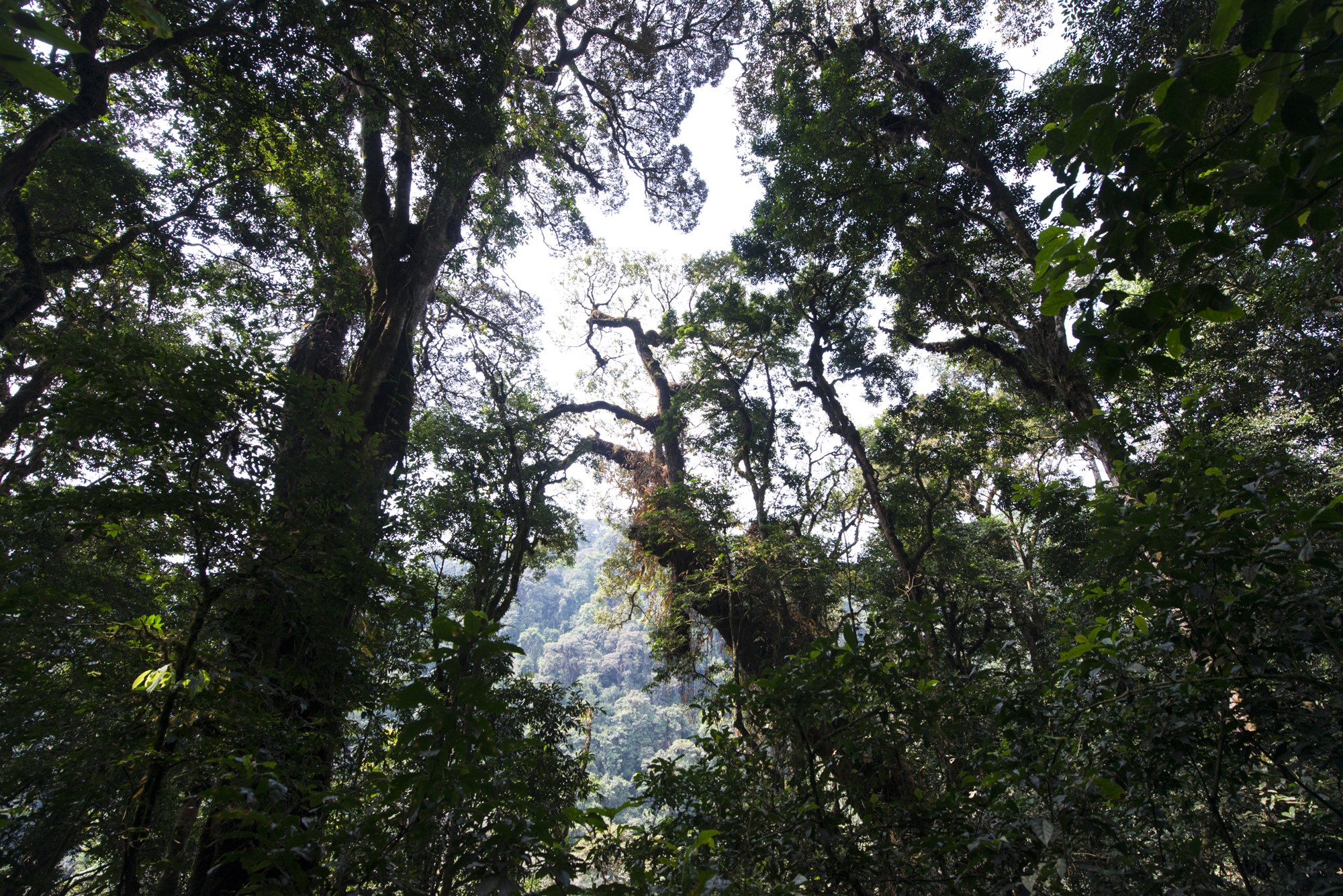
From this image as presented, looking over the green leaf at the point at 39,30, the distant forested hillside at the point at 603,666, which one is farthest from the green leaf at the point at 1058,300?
the distant forested hillside at the point at 603,666

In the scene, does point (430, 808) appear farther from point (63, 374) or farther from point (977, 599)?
point (977, 599)

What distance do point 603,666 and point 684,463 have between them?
33.8m

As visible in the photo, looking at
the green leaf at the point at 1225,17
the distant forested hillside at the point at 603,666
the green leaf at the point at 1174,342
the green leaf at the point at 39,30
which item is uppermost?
the distant forested hillside at the point at 603,666

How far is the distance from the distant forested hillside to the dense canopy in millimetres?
5339

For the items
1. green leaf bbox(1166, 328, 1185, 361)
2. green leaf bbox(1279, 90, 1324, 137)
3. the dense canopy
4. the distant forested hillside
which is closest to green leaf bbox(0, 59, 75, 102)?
the dense canopy

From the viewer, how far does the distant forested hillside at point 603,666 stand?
27219mm

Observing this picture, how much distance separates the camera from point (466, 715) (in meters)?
1.32

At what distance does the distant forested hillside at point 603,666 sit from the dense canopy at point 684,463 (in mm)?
5339

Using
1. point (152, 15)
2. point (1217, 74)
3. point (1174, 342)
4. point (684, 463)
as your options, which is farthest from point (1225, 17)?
point (684, 463)

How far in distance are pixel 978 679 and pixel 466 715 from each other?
2.35 meters

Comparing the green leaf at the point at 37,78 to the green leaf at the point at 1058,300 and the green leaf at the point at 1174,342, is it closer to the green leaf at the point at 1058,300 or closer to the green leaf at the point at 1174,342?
the green leaf at the point at 1058,300

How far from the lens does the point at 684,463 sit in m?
10.3

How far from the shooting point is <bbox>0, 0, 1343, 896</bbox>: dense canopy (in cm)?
132

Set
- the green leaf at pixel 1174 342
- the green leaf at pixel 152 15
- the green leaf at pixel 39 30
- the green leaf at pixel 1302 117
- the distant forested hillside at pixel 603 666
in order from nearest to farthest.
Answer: the green leaf at pixel 39 30 < the green leaf at pixel 1302 117 < the green leaf at pixel 152 15 < the green leaf at pixel 1174 342 < the distant forested hillside at pixel 603 666
